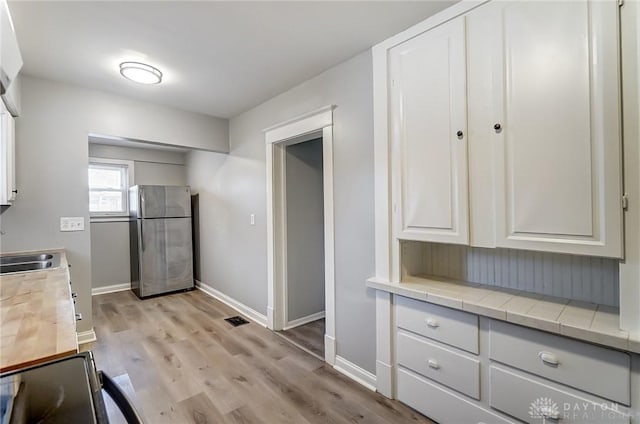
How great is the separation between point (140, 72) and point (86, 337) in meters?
2.45

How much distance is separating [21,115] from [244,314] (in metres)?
2.77

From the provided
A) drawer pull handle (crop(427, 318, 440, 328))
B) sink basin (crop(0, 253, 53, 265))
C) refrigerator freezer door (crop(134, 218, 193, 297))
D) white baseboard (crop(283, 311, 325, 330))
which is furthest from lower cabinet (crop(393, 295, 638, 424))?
refrigerator freezer door (crop(134, 218, 193, 297))

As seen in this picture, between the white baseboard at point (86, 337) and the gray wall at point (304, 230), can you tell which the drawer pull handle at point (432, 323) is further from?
the white baseboard at point (86, 337)

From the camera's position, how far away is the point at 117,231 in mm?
4496

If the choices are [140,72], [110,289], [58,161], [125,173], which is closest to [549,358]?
[140,72]

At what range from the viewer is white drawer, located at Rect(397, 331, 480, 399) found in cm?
153

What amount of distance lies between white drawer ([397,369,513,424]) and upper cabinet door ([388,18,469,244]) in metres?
0.87

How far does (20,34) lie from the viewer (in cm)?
180

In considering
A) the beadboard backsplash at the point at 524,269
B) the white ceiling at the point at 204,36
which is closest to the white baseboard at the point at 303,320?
the beadboard backsplash at the point at 524,269

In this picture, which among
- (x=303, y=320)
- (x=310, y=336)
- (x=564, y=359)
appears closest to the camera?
(x=564, y=359)

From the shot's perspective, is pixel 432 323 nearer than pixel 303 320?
Yes

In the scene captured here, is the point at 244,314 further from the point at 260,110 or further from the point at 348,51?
the point at 348,51

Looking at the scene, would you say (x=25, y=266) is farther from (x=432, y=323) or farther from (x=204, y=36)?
(x=432, y=323)

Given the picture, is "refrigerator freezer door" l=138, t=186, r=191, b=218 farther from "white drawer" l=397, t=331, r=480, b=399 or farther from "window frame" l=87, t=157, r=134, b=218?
"white drawer" l=397, t=331, r=480, b=399
